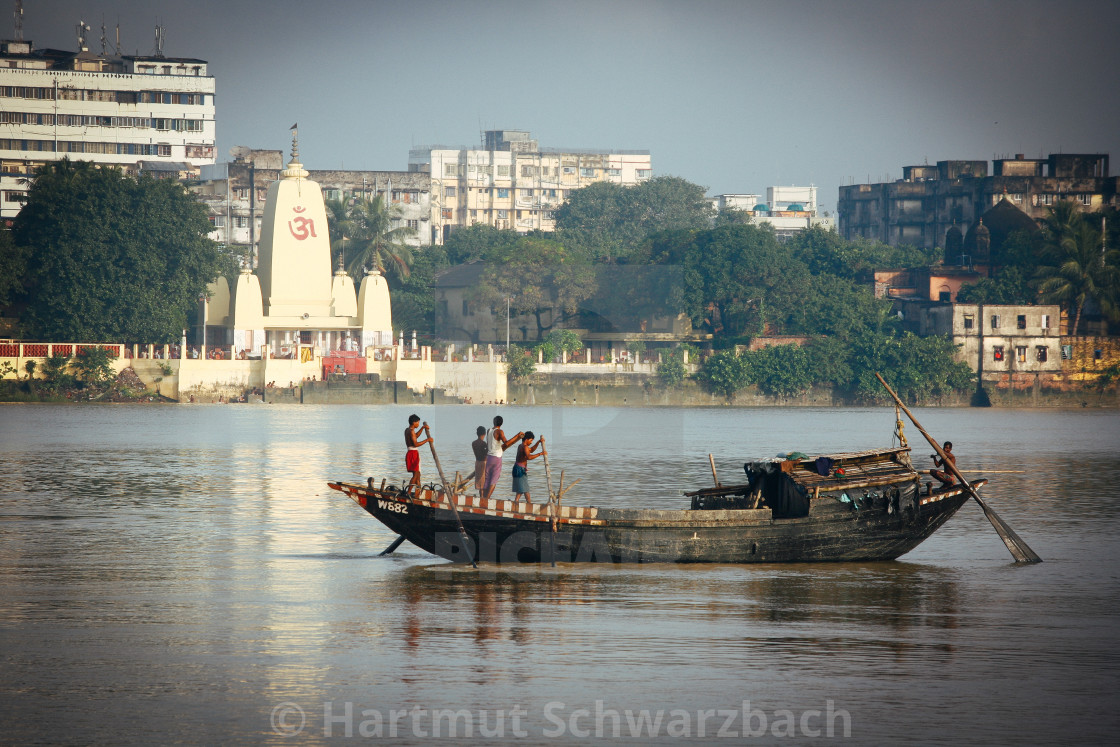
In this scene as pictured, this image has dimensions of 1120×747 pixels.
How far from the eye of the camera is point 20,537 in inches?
859

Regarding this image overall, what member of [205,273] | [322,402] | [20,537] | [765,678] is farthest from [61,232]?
[765,678]

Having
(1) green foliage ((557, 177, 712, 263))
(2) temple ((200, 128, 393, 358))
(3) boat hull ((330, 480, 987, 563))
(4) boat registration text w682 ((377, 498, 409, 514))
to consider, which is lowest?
(3) boat hull ((330, 480, 987, 563))

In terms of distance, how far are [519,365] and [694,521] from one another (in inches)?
2206

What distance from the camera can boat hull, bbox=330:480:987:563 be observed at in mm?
18000

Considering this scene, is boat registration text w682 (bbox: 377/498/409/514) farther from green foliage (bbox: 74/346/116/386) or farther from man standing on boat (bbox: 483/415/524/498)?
green foliage (bbox: 74/346/116/386)

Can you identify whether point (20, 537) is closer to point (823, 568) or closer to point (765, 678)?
point (823, 568)

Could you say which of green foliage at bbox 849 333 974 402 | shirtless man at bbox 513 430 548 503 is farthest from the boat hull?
green foliage at bbox 849 333 974 402

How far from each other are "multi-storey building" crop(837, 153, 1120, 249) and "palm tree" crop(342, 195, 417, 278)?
43.3 m

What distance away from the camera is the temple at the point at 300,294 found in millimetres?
74375

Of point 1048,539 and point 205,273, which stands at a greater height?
point 205,273

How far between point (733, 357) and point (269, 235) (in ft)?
87.7

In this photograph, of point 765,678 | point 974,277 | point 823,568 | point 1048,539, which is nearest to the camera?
point 765,678

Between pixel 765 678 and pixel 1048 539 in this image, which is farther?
pixel 1048 539

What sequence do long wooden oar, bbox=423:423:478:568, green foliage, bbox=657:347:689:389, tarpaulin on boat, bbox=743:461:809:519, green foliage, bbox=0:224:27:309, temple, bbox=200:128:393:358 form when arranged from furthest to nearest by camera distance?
green foliage, bbox=657:347:689:389 < temple, bbox=200:128:393:358 < green foliage, bbox=0:224:27:309 < tarpaulin on boat, bbox=743:461:809:519 < long wooden oar, bbox=423:423:478:568
